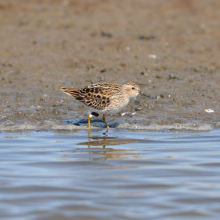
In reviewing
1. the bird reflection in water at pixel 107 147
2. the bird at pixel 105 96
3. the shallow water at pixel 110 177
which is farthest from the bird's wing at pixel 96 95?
the shallow water at pixel 110 177

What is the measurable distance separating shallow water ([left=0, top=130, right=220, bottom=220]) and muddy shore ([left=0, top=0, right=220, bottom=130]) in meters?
1.66

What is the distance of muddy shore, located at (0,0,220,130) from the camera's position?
11.5 m

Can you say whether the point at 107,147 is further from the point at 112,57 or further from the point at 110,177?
the point at 112,57

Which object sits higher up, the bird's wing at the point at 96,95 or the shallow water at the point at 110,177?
the bird's wing at the point at 96,95

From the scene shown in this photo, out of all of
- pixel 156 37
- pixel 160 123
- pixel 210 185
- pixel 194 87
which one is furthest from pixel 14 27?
pixel 210 185

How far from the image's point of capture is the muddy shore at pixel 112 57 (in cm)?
1155

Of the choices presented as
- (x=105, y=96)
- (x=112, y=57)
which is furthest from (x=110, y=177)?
(x=112, y=57)

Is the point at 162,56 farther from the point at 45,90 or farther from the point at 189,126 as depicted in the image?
the point at 189,126

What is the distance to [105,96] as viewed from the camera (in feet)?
34.8

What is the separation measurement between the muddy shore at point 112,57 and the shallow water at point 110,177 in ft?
5.46

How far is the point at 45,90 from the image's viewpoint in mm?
12938

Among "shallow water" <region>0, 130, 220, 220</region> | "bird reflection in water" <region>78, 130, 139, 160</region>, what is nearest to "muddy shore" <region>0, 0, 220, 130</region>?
"bird reflection in water" <region>78, 130, 139, 160</region>

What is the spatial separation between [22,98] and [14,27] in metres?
6.91

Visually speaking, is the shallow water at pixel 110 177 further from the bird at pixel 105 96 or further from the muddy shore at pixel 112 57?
the muddy shore at pixel 112 57
